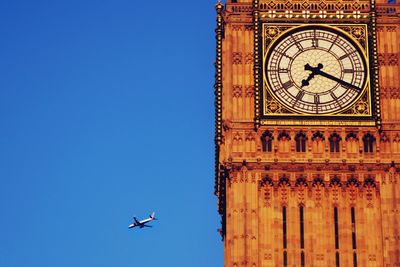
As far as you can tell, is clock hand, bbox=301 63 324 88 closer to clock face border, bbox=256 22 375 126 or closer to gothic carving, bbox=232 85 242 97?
clock face border, bbox=256 22 375 126

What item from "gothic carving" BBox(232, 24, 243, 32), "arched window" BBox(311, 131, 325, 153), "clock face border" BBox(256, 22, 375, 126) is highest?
"gothic carving" BBox(232, 24, 243, 32)

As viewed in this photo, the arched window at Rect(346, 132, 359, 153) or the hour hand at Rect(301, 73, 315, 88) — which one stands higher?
the hour hand at Rect(301, 73, 315, 88)

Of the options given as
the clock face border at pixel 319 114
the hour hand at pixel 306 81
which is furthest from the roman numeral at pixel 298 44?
the hour hand at pixel 306 81

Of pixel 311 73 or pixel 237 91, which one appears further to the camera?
pixel 311 73

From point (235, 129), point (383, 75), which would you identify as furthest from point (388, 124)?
point (235, 129)

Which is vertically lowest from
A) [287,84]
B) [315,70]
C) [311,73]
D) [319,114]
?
[319,114]

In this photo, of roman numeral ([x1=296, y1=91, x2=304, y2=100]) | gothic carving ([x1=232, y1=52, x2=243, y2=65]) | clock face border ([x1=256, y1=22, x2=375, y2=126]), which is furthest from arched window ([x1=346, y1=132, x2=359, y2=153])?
gothic carving ([x1=232, y1=52, x2=243, y2=65])

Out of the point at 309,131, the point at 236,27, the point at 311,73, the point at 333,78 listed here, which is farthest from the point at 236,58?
the point at 309,131

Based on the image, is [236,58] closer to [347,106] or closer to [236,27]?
[236,27]
